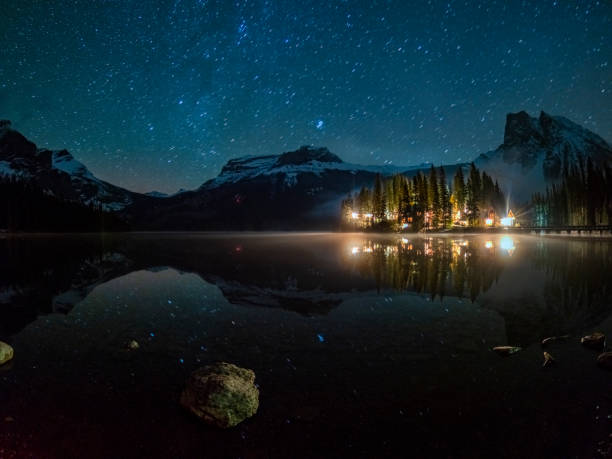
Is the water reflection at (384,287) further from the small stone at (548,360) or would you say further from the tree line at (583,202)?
the tree line at (583,202)

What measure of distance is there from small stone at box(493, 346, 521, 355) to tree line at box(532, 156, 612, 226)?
358 ft

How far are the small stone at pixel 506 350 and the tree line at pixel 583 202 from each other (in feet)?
358

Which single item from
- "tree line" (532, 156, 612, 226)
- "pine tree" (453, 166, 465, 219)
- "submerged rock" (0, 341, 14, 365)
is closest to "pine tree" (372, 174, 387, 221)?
"pine tree" (453, 166, 465, 219)

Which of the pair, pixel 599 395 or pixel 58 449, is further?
pixel 599 395

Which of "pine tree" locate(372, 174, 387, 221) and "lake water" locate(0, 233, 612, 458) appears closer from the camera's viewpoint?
"lake water" locate(0, 233, 612, 458)

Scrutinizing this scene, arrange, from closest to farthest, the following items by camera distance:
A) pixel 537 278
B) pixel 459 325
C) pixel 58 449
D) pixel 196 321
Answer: pixel 58 449 → pixel 459 325 → pixel 196 321 → pixel 537 278

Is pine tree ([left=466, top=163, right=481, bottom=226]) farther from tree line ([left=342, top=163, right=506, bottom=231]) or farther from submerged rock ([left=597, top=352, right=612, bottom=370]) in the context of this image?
submerged rock ([left=597, top=352, right=612, bottom=370])

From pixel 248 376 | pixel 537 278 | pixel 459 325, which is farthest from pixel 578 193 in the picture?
pixel 248 376

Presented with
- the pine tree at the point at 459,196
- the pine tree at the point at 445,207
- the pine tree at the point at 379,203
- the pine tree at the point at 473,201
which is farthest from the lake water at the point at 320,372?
the pine tree at the point at 459,196

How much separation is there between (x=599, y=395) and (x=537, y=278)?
1287 centimetres

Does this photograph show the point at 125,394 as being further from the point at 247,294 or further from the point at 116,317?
the point at 247,294

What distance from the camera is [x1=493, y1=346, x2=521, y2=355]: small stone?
717cm

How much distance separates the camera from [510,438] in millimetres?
4422

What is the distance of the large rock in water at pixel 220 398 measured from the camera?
479 centimetres
